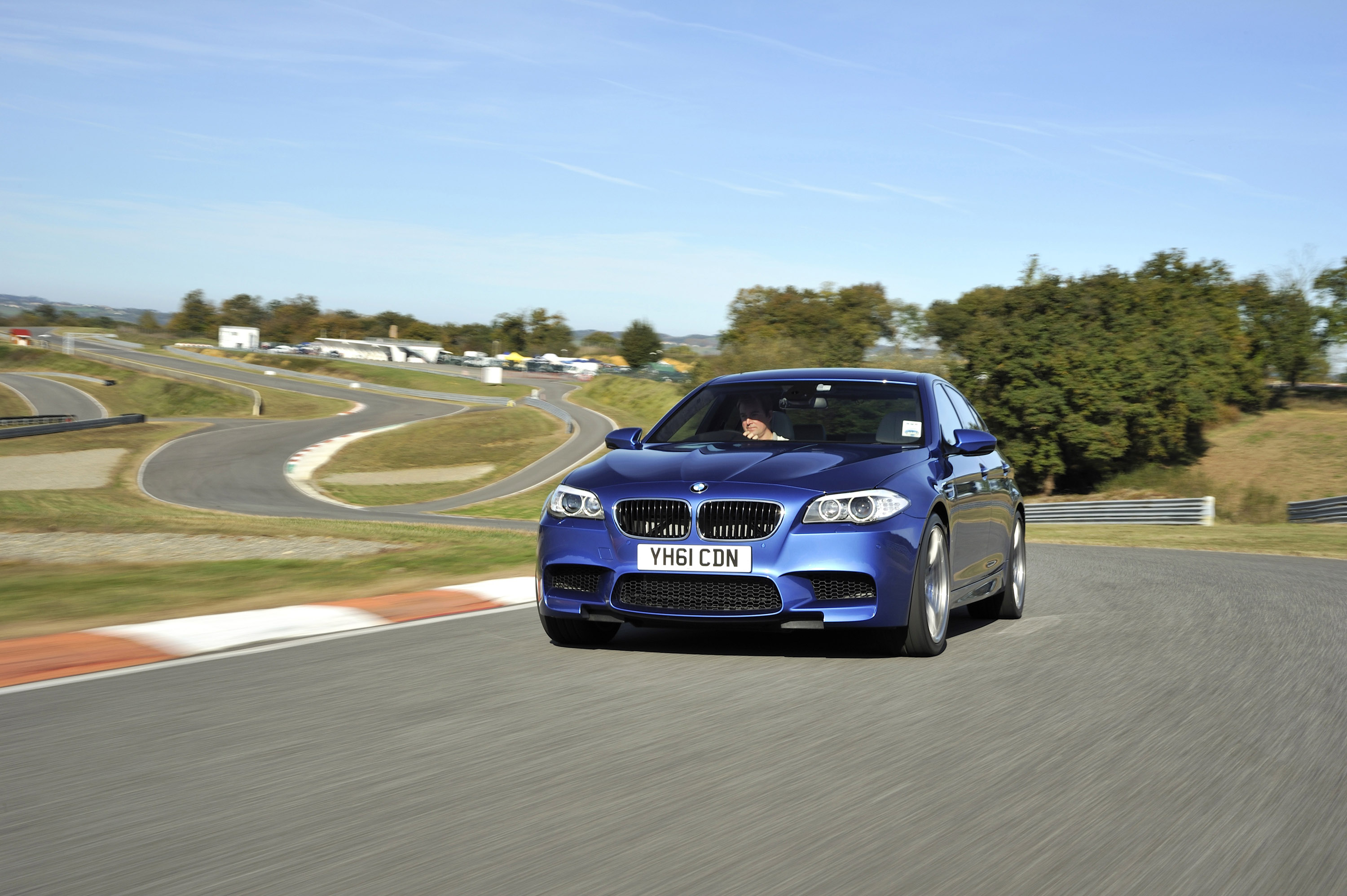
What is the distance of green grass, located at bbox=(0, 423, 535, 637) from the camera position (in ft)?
28.0

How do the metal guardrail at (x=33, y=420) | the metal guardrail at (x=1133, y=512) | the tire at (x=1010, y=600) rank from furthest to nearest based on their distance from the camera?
the metal guardrail at (x=33, y=420)
the metal guardrail at (x=1133, y=512)
the tire at (x=1010, y=600)

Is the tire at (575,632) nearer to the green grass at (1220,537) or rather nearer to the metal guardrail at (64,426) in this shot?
the green grass at (1220,537)

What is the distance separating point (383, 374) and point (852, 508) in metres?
118

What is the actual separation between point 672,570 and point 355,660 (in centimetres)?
163

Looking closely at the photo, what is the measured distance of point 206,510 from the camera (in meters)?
37.9

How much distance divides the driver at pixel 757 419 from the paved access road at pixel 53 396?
238 ft

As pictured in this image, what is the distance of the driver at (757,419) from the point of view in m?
7.58

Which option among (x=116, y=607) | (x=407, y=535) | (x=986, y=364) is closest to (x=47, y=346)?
(x=986, y=364)

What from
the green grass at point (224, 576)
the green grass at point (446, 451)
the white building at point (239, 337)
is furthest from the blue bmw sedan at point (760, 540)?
the white building at point (239, 337)

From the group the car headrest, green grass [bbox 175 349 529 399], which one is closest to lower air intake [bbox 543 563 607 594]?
the car headrest

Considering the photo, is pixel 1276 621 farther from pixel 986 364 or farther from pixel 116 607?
pixel 986 364

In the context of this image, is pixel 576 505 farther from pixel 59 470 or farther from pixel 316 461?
pixel 316 461

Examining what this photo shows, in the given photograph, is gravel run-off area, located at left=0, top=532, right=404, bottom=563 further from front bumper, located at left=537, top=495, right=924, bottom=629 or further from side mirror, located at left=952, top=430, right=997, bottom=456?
side mirror, located at left=952, top=430, right=997, bottom=456

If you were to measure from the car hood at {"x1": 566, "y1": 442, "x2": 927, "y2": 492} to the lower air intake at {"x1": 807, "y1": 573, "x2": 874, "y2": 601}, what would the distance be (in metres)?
0.43
